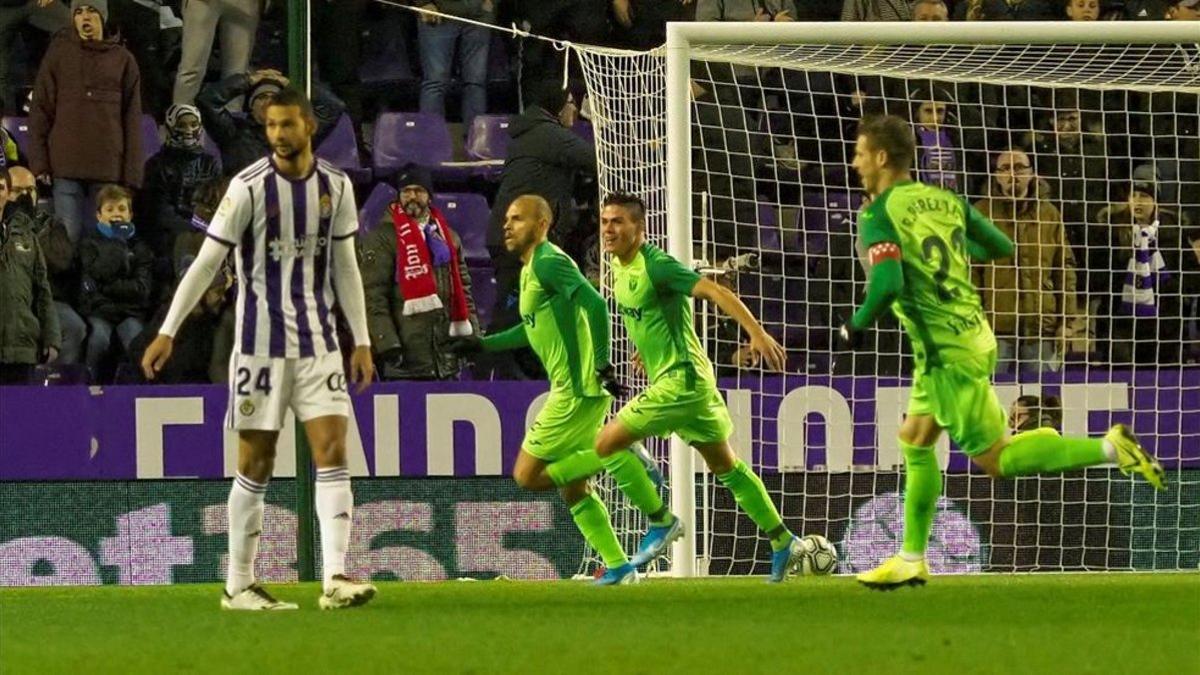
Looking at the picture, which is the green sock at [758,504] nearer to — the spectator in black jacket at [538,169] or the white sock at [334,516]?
the white sock at [334,516]

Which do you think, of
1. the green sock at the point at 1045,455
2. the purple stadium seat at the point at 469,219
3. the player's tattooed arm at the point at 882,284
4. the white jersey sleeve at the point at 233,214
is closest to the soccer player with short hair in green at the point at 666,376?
the green sock at the point at 1045,455

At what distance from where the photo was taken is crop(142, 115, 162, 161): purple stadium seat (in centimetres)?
1443

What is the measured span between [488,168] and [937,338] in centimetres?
667

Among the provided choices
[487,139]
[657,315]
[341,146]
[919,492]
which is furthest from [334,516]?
[487,139]

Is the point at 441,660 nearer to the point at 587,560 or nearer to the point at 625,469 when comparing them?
the point at 625,469

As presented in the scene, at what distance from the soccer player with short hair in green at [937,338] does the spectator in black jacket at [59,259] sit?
6.31 m

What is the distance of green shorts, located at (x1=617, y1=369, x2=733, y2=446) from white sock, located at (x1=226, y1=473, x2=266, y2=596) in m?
2.34

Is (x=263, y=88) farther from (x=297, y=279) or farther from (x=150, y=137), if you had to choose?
(x=297, y=279)

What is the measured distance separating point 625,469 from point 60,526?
378 cm

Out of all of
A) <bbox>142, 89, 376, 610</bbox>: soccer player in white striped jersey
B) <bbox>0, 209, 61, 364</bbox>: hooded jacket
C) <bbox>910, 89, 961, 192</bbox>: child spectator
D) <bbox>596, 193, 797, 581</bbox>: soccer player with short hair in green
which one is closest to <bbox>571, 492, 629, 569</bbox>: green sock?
<bbox>596, 193, 797, 581</bbox>: soccer player with short hair in green

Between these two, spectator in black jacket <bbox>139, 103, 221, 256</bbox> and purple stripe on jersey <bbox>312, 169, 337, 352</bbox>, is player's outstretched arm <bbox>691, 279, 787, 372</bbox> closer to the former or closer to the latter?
purple stripe on jersey <bbox>312, 169, 337, 352</bbox>

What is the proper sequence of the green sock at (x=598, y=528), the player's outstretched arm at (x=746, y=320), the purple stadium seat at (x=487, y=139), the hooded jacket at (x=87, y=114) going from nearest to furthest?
the player's outstretched arm at (x=746, y=320) → the green sock at (x=598, y=528) → the hooded jacket at (x=87, y=114) → the purple stadium seat at (x=487, y=139)

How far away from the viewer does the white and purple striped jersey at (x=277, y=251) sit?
822cm

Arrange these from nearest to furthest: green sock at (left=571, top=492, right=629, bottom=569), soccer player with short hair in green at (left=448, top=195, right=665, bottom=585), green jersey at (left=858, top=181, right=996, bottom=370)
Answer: green jersey at (left=858, top=181, right=996, bottom=370) < soccer player with short hair in green at (left=448, top=195, right=665, bottom=585) < green sock at (left=571, top=492, right=629, bottom=569)
